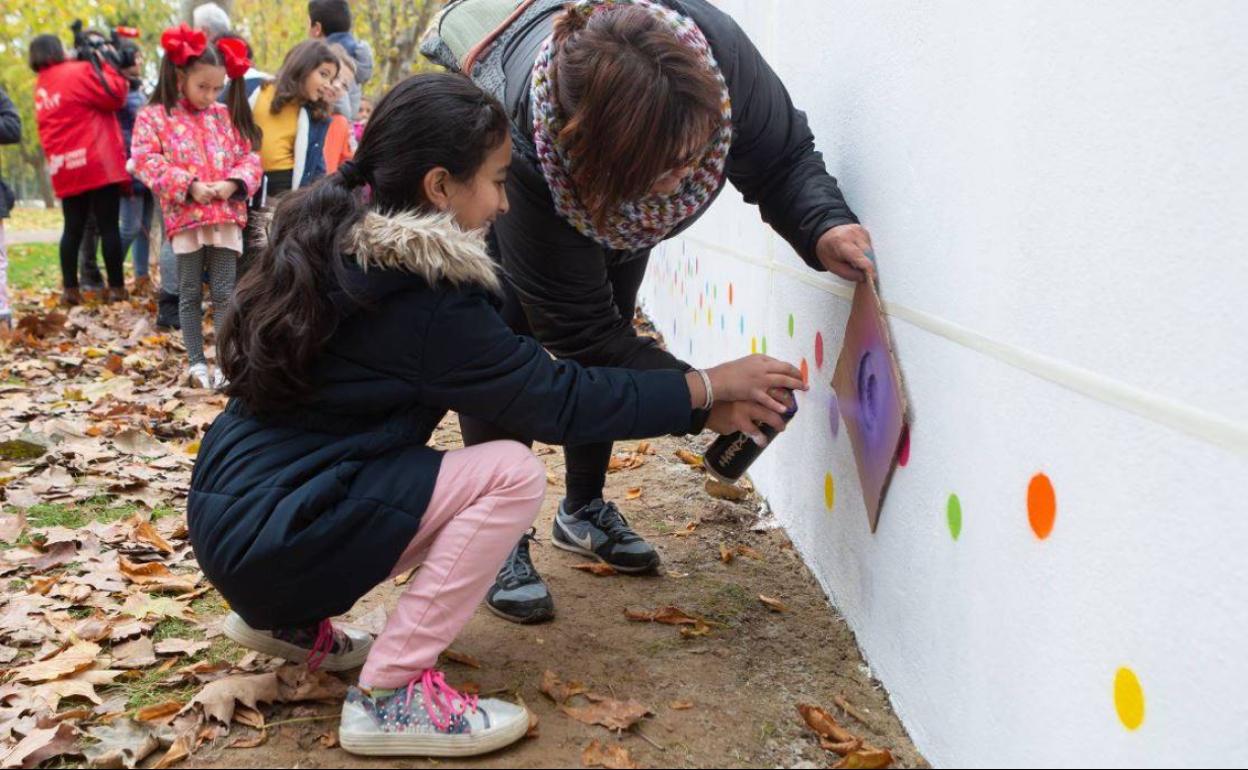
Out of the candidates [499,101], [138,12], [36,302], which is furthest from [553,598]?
[138,12]

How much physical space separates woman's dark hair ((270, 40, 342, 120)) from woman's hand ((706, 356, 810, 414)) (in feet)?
13.6

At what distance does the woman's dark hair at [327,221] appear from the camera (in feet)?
6.29

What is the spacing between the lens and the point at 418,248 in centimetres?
189

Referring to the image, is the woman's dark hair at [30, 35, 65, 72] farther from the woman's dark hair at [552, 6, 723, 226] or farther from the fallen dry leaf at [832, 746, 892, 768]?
the fallen dry leaf at [832, 746, 892, 768]

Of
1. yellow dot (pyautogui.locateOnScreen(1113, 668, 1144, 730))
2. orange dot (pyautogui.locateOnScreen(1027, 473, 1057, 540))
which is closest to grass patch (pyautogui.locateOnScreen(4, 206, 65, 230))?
orange dot (pyautogui.locateOnScreen(1027, 473, 1057, 540))

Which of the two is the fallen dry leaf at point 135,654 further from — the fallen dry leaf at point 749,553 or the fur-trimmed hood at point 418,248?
the fallen dry leaf at point 749,553

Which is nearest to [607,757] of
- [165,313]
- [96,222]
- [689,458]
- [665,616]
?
[665,616]

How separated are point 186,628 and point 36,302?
698 cm

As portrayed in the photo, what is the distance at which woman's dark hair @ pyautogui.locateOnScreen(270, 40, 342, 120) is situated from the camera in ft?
18.1

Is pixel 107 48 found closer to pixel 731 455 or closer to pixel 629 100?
pixel 731 455

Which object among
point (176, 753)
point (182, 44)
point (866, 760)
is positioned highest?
point (182, 44)

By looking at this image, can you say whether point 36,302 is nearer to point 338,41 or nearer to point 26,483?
point 338,41

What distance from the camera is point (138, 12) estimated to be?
2923 cm

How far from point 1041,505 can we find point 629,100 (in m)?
0.91
